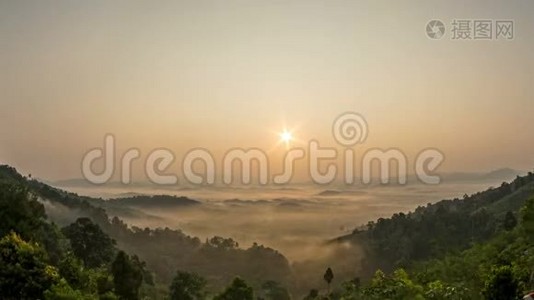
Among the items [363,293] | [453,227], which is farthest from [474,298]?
[453,227]

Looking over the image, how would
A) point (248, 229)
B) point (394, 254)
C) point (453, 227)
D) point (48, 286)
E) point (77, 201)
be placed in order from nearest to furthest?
point (48, 286) → point (453, 227) → point (394, 254) → point (77, 201) → point (248, 229)

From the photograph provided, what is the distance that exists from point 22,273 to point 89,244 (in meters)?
23.8

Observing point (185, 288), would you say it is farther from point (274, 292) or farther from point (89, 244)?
point (274, 292)

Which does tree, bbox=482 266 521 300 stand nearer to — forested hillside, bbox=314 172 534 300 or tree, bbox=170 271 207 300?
forested hillside, bbox=314 172 534 300

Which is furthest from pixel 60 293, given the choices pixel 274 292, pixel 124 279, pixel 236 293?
pixel 274 292

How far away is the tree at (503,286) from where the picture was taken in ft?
76.8

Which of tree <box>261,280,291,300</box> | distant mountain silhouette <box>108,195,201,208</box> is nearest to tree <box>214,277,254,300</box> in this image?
tree <box>261,280,291,300</box>

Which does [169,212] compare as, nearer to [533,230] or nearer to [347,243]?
[347,243]

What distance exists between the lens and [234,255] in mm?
125562

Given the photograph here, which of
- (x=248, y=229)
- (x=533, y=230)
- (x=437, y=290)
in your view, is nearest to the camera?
(x=437, y=290)

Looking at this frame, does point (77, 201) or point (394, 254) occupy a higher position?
point (77, 201)

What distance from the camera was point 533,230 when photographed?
3597 cm

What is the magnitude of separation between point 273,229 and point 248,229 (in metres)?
5.60

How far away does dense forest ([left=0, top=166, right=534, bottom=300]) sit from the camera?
1080 inches
